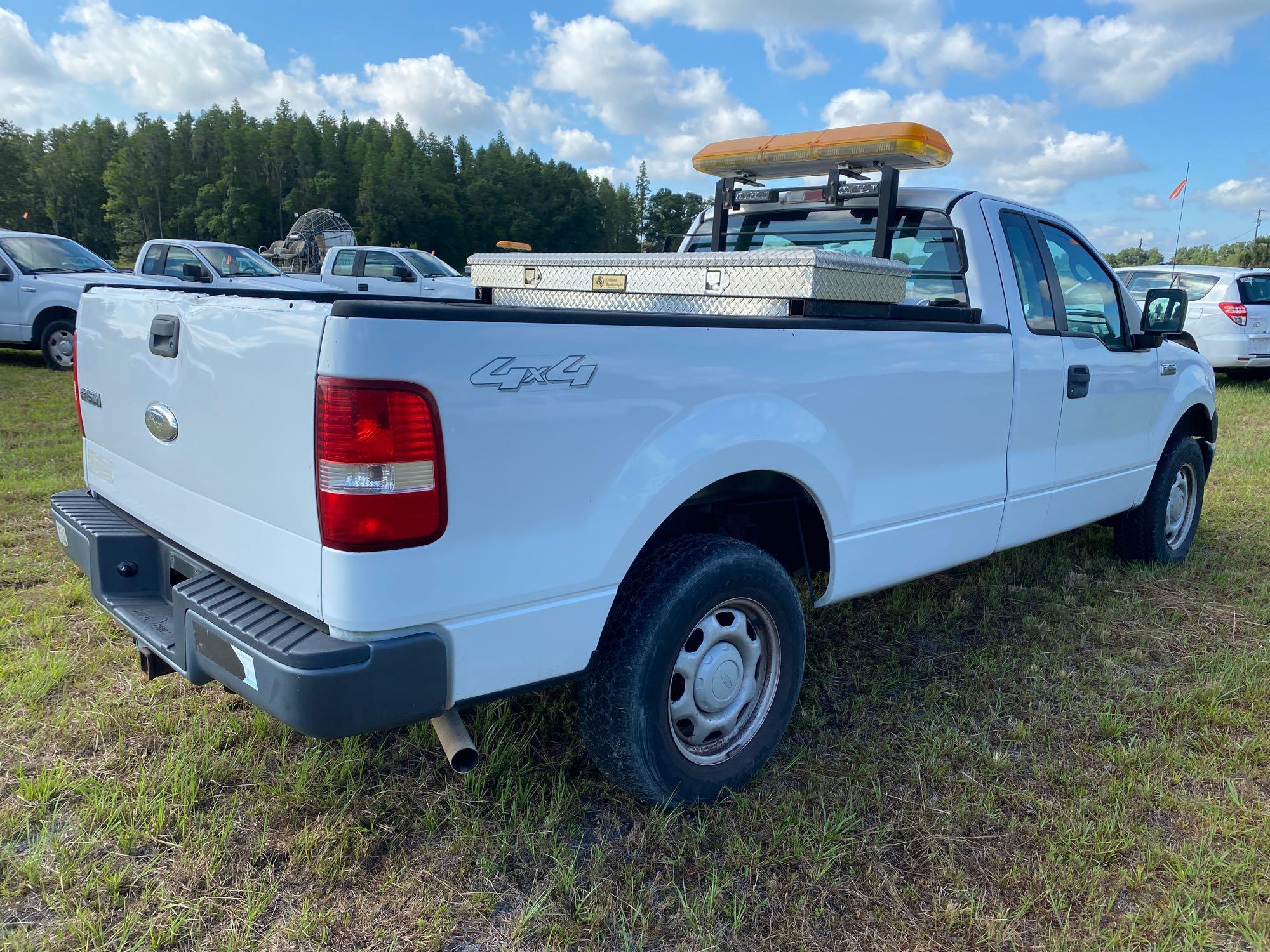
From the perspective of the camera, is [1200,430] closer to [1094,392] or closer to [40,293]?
[1094,392]

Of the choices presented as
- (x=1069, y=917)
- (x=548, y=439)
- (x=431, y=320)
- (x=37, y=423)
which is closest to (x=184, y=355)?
(x=431, y=320)

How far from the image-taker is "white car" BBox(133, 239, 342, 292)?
1219 centimetres

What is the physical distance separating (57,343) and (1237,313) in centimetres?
1572

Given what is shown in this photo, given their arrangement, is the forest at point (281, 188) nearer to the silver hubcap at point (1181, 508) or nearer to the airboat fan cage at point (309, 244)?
the airboat fan cage at point (309, 244)

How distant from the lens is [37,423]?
7.84 m

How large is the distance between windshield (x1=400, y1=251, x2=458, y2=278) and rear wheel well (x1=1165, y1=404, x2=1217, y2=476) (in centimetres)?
1380

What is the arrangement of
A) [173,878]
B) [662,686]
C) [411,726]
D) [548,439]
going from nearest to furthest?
[548,439] → [173,878] → [662,686] → [411,726]

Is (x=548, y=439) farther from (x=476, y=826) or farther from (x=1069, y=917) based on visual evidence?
(x=1069, y=917)

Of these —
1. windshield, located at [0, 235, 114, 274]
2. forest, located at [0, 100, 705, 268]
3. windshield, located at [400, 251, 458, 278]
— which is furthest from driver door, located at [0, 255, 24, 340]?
forest, located at [0, 100, 705, 268]

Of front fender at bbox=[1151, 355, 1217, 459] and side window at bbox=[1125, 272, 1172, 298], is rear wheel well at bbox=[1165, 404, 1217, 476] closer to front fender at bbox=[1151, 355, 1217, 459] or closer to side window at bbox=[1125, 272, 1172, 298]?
front fender at bbox=[1151, 355, 1217, 459]

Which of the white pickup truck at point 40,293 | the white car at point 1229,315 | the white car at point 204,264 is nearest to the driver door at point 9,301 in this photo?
the white pickup truck at point 40,293

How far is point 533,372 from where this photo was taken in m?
2.00

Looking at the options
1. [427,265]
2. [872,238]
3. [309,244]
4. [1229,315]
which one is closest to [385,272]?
[427,265]

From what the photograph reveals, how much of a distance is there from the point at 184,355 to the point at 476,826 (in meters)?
1.48
